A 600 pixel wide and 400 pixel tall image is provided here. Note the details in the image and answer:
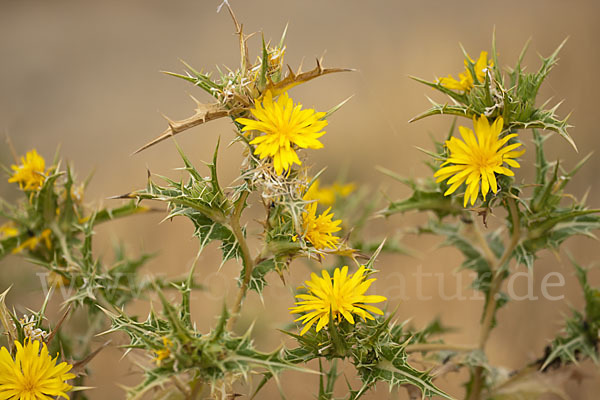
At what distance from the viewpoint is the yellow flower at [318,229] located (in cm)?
86

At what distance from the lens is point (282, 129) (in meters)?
0.77

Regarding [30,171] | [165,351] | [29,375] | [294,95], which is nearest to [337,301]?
[165,351]

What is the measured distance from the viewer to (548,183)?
104cm

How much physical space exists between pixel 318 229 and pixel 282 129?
0.63ft

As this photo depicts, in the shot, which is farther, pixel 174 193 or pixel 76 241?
pixel 76 241

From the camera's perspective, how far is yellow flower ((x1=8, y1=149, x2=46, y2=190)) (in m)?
1.15

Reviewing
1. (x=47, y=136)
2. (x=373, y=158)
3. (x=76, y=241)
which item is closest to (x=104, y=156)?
(x=47, y=136)

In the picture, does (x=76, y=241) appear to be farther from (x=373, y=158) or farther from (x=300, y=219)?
(x=373, y=158)

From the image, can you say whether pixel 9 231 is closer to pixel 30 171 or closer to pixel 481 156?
pixel 30 171

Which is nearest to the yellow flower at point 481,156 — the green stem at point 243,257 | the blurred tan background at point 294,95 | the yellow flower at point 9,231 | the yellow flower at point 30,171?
the green stem at point 243,257

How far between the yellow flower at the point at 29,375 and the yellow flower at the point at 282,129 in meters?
0.45

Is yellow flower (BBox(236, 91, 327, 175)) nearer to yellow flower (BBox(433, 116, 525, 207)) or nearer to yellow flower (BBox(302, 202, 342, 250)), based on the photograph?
yellow flower (BBox(302, 202, 342, 250))

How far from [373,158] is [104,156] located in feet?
6.54

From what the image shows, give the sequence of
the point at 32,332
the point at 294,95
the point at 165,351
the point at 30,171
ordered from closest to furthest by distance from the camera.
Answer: the point at 165,351 < the point at 32,332 < the point at 30,171 < the point at 294,95
